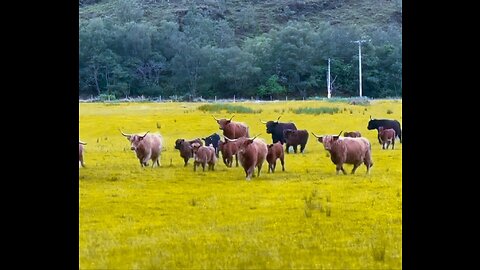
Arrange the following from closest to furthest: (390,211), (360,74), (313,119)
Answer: (390,211)
(360,74)
(313,119)

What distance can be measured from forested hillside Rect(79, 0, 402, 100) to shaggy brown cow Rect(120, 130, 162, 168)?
0.32 metres

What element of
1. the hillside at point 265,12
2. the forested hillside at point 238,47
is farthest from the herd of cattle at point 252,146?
the hillside at point 265,12

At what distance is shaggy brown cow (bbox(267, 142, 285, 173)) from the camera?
311cm

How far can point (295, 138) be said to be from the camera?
10.4 feet

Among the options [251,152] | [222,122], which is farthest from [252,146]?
[222,122]

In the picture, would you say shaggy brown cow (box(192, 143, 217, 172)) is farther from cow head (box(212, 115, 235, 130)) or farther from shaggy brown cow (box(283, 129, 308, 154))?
shaggy brown cow (box(283, 129, 308, 154))

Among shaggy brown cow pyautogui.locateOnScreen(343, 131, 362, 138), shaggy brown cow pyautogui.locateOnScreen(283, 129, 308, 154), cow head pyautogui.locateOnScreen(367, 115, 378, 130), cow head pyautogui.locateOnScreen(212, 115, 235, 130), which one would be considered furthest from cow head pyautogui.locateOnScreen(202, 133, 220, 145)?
cow head pyautogui.locateOnScreen(367, 115, 378, 130)

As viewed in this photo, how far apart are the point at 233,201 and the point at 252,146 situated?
2.21 feet
